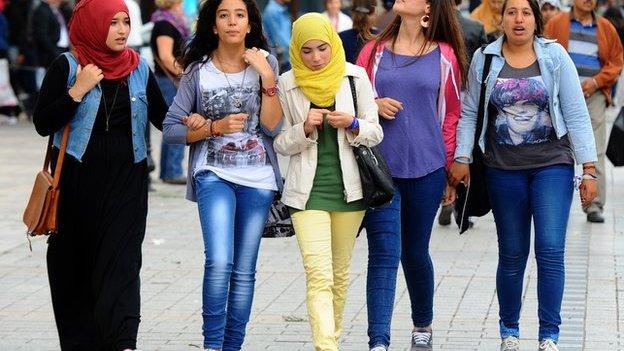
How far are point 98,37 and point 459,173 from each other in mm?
1701

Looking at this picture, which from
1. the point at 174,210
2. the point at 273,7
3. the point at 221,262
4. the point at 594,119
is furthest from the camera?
the point at 273,7

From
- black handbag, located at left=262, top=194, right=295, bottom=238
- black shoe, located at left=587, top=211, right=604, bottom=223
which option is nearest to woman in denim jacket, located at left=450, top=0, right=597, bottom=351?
black handbag, located at left=262, top=194, right=295, bottom=238

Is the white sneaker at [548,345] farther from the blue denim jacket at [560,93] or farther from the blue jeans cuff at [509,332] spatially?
the blue denim jacket at [560,93]

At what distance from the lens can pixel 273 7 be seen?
56.3ft

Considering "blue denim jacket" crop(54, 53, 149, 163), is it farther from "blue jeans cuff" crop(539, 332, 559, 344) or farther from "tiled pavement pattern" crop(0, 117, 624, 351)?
"blue jeans cuff" crop(539, 332, 559, 344)

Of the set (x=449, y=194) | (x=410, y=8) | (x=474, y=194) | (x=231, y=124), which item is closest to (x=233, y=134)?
(x=231, y=124)

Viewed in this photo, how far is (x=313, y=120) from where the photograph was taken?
6242 millimetres

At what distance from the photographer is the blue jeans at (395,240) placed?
21.5ft

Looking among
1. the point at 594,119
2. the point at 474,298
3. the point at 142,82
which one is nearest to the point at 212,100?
the point at 142,82

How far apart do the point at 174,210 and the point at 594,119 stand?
3.51 meters

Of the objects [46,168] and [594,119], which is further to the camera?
[594,119]

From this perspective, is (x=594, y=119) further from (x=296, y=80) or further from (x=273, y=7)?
(x=273, y=7)

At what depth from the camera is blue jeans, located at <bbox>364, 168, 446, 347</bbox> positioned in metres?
6.54

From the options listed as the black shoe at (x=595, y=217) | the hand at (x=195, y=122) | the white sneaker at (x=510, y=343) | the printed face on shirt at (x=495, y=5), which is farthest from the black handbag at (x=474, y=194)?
the black shoe at (x=595, y=217)
